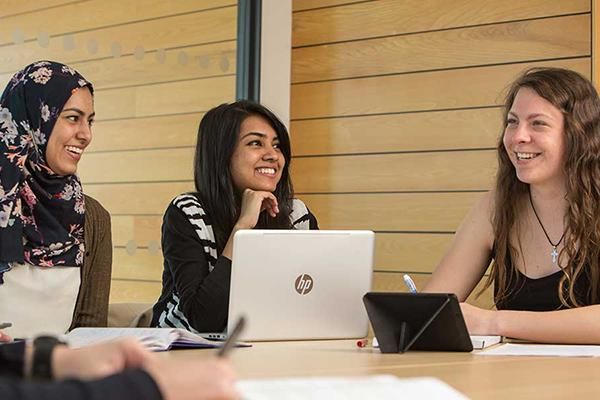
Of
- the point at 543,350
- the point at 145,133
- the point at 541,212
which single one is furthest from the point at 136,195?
the point at 543,350

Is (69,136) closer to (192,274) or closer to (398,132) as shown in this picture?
(192,274)

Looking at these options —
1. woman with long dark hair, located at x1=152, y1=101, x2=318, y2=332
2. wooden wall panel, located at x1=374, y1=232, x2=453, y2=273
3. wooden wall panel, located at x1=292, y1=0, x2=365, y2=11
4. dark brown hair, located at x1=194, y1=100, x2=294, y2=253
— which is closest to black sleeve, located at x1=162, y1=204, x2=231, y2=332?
woman with long dark hair, located at x1=152, y1=101, x2=318, y2=332

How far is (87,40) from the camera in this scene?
12.4 ft

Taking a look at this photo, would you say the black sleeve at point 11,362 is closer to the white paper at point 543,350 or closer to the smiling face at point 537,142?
the white paper at point 543,350

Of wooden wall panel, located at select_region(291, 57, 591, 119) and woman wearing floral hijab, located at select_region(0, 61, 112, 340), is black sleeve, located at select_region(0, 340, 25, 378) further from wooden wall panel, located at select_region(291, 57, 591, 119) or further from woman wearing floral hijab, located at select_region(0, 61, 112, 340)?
wooden wall panel, located at select_region(291, 57, 591, 119)

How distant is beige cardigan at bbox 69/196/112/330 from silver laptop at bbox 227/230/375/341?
1.00 meters

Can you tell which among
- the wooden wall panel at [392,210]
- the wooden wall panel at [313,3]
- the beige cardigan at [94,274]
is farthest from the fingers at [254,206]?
the wooden wall panel at [313,3]

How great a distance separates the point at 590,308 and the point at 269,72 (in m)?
2.62

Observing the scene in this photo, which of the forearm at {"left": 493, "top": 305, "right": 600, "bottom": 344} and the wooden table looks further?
the forearm at {"left": 493, "top": 305, "right": 600, "bottom": 344}

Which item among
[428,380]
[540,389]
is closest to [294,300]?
[540,389]

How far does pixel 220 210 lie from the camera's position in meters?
3.12

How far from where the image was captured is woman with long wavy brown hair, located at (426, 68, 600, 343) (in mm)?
2686

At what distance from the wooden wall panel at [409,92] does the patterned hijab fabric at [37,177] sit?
5.62ft

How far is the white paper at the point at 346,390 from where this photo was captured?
3.51ft
